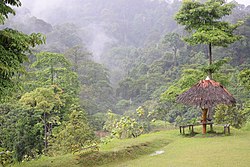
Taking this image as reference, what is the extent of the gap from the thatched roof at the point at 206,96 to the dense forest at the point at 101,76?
1.09 metres

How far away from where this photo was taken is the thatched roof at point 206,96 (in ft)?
35.0

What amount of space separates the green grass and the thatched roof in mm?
1359

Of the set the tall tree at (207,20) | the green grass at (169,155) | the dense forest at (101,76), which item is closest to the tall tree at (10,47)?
the dense forest at (101,76)

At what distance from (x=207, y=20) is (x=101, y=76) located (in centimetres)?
2399

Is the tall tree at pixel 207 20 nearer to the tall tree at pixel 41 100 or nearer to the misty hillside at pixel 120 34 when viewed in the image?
the tall tree at pixel 41 100

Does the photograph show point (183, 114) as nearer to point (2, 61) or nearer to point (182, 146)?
point (182, 146)

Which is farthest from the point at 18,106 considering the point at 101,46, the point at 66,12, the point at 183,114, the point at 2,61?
the point at 66,12

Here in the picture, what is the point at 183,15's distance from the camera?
40.0 ft

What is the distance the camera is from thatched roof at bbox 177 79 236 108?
10.7 meters

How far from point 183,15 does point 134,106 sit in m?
23.8

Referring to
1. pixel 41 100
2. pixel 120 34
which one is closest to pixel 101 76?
pixel 41 100

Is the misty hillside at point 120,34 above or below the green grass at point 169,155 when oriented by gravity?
above

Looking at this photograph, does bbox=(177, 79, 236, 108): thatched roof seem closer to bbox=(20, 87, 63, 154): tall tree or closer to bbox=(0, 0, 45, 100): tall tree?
bbox=(0, 0, 45, 100): tall tree

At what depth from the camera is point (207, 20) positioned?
40.6 feet
